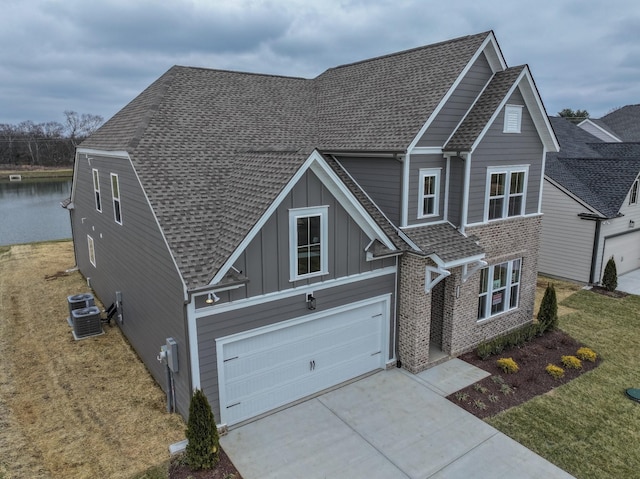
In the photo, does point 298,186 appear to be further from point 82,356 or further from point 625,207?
point 625,207

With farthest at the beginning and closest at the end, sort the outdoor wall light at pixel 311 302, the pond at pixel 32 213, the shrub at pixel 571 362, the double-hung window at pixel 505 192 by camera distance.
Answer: the pond at pixel 32 213
the double-hung window at pixel 505 192
the shrub at pixel 571 362
the outdoor wall light at pixel 311 302

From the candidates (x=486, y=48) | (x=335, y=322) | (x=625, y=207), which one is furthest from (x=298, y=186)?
(x=625, y=207)

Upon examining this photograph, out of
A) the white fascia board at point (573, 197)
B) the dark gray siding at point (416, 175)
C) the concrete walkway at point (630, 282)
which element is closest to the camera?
the dark gray siding at point (416, 175)

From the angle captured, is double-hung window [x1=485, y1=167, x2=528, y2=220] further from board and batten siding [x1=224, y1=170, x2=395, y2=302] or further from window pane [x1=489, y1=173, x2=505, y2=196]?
board and batten siding [x1=224, y1=170, x2=395, y2=302]

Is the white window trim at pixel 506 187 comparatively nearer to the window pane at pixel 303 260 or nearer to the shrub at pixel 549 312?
the shrub at pixel 549 312

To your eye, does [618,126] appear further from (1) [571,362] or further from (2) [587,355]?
(1) [571,362]

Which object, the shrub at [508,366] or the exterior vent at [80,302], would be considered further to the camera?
the exterior vent at [80,302]

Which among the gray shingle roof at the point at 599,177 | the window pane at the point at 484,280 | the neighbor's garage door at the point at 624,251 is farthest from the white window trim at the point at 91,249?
the neighbor's garage door at the point at 624,251

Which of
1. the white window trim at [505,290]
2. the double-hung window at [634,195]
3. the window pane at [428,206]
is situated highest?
the window pane at [428,206]
